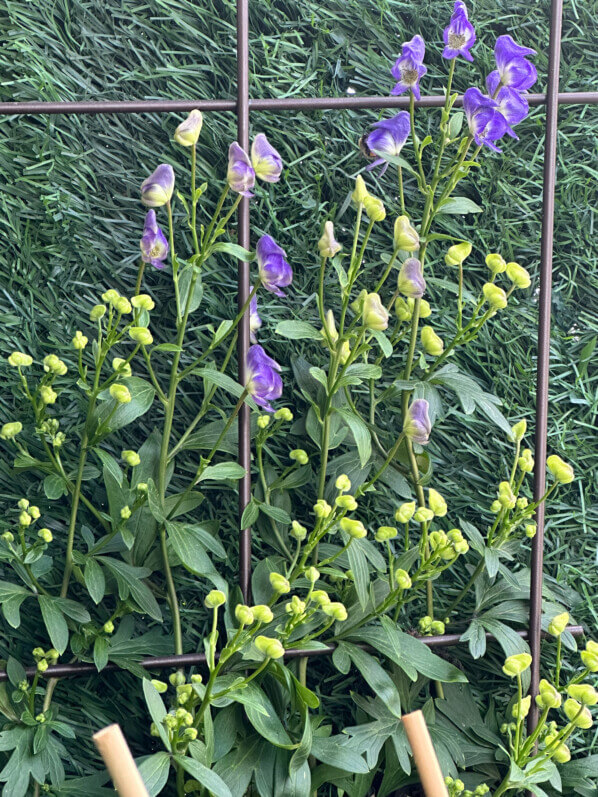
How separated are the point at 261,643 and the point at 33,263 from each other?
562mm

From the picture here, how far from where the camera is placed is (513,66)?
896mm

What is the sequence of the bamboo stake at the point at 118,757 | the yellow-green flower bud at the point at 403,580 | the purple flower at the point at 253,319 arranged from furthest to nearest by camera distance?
the purple flower at the point at 253,319 → the yellow-green flower bud at the point at 403,580 → the bamboo stake at the point at 118,757

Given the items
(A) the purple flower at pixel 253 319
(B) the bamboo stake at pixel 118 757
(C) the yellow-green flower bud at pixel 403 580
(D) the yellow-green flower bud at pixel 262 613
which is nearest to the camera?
(B) the bamboo stake at pixel 118 757

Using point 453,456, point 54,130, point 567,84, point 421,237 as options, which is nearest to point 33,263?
point 54,130

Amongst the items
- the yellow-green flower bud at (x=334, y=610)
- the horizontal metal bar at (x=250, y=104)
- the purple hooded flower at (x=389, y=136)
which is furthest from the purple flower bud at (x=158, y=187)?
the yellow-green flower bud at (x=334, y=610)

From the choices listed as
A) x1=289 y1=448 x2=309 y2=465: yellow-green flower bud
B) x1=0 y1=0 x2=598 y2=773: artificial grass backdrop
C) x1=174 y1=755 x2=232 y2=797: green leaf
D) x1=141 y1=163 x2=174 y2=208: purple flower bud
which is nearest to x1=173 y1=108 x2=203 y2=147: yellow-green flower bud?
x1=141 y1=163 x2=174 y2=208: purple flower bud

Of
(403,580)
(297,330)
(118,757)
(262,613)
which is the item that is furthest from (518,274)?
(118,757)

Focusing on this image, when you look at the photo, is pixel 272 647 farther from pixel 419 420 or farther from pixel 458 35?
pixel 458 35

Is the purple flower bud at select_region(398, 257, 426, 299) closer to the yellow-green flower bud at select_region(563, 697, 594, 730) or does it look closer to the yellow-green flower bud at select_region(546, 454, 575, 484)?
the yellow-green flower bud at select_region(546, 454, 575, 484)

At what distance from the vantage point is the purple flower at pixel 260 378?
879 mm

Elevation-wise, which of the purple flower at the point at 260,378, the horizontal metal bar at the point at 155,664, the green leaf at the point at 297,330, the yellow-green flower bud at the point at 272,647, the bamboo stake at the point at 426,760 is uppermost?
the bamboo stake at the point at 426,760

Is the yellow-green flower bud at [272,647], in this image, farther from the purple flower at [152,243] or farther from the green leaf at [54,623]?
the purple flower at [152,243]

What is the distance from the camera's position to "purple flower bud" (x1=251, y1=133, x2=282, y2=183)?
866mm

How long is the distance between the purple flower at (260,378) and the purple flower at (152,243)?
5.7 inches
